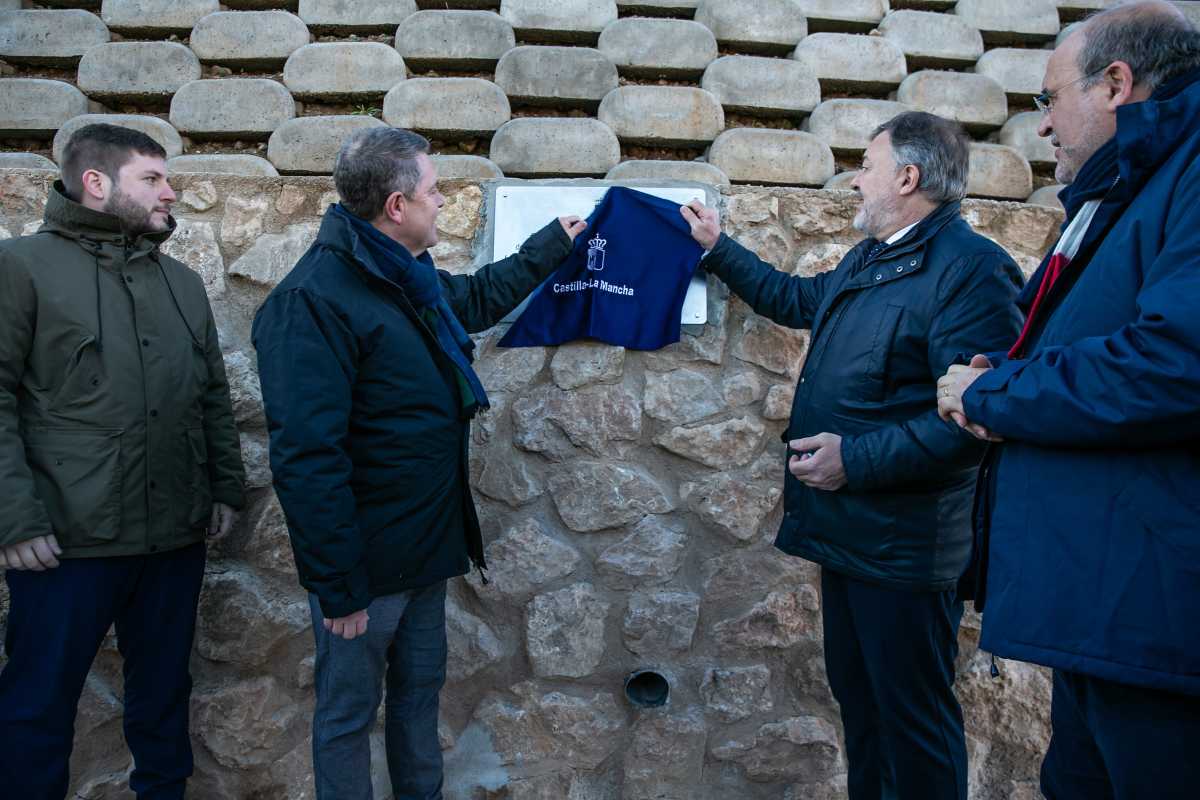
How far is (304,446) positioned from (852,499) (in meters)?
1.38

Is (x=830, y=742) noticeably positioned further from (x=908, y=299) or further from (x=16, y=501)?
(x=16, y=501)

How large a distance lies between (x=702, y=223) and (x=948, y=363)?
1007 mm

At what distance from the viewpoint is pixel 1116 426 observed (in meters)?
1.32

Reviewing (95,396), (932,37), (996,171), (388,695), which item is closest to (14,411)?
(95,396)

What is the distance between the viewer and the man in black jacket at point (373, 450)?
6.61 feet

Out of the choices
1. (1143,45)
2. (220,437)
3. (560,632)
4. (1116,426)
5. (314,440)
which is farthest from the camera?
(560,632)

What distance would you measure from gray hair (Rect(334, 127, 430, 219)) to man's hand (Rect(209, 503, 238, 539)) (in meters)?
1.03

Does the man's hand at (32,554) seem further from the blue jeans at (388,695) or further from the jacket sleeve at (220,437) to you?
the blue jeans at (388,695)

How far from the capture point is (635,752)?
9.27 ft

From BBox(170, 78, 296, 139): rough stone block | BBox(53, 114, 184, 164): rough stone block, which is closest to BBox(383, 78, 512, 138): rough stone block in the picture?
BBox(170, 78, 296, 139): rough stone block

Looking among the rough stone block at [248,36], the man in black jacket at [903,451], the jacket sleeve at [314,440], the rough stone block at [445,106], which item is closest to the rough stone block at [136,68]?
the rough stone block at [248,36]

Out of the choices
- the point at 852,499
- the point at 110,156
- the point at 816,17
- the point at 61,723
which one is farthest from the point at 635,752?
the point at 816,17

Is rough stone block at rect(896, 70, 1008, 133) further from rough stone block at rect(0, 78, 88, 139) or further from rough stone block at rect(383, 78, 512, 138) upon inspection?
rough stone block at rect(0, 78, 88, 139)

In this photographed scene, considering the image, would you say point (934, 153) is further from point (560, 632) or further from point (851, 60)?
point (560, 632)
